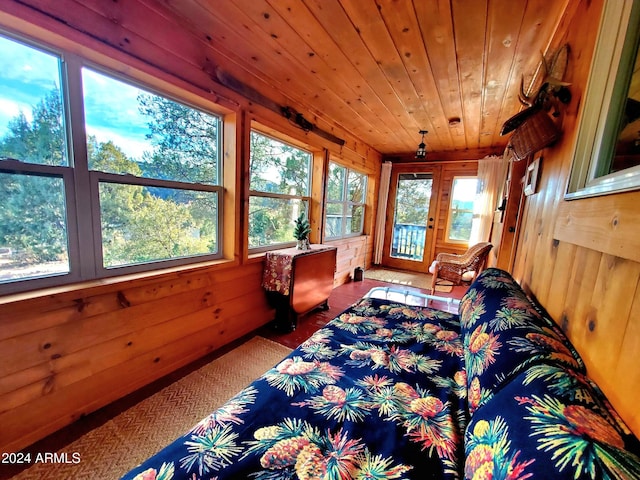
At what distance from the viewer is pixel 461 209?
4914 millimetres

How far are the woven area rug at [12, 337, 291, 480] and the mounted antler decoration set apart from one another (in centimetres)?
226

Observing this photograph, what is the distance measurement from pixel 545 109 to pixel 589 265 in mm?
1105

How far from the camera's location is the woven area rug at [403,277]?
4.25 metres

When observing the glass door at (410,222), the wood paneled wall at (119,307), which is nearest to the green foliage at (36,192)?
the wood paneled wall at (119,307)

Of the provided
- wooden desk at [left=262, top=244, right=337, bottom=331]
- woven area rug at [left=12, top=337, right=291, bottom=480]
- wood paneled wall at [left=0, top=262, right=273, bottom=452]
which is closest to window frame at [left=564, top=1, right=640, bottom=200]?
wooden desk at [left=262, top=244, right=337, bottom=331]

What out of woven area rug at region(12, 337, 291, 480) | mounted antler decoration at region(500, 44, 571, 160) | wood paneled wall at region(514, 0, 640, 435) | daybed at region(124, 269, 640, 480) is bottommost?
woven area rug at region(12, 337, 291, 480)

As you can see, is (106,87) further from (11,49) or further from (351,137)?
(351,137)

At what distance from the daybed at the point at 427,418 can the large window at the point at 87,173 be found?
50.0 inches

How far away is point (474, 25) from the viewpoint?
61.2 inches

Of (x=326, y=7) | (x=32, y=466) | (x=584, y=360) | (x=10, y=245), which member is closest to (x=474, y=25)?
(x=326, y=7)

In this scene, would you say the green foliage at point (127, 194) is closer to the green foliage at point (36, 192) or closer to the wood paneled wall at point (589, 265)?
the green foliage at point (36, 192)

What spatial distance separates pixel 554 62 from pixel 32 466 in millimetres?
3291

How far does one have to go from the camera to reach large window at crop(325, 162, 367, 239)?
399cm

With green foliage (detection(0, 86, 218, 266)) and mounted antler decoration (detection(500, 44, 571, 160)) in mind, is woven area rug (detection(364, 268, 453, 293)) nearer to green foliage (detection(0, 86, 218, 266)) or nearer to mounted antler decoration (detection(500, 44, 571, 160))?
mounted antler decoration (detection(500, 44, 571, 160))
